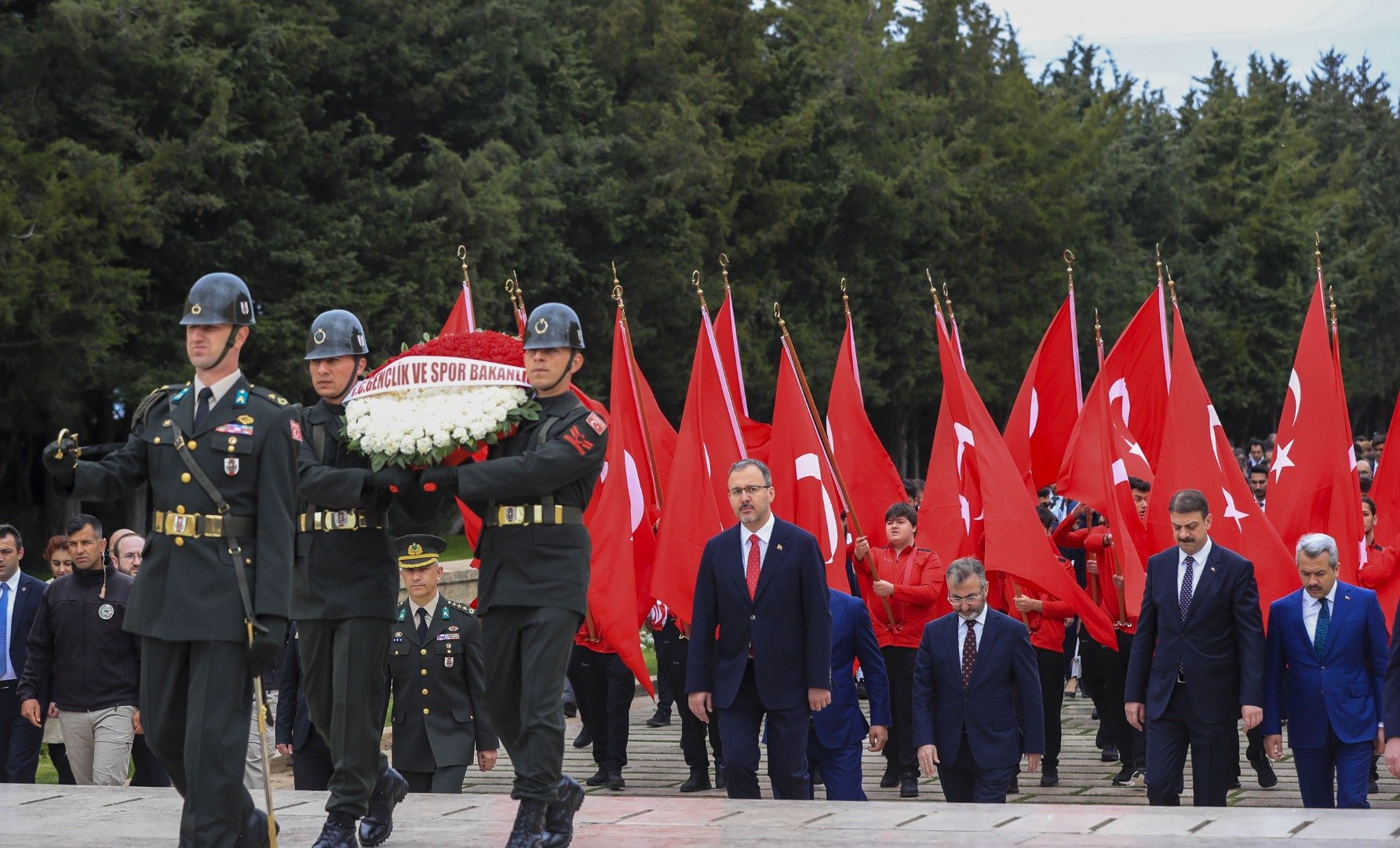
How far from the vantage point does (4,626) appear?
37.9 feet

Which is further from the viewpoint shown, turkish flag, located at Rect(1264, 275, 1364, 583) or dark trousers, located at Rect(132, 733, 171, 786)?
turkish flag, located at Rect(1264, 275, 1364, 583)

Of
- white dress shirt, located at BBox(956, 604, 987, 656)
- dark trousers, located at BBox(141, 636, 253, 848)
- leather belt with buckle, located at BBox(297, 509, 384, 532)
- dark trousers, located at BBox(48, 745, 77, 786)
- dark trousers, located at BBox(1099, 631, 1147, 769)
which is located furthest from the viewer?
dark trousers, located at BBox(1099, 631, 1147, 769)

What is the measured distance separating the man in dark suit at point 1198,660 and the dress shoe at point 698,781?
3.67 meters

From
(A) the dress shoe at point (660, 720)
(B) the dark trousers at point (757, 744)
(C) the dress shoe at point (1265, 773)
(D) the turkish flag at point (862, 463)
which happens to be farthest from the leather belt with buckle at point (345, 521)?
(A) the dress shoe at point (660, 720)

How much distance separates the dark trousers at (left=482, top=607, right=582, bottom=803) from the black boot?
3 cm

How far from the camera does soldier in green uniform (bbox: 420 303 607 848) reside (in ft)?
22.1

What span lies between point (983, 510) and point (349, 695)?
22.8ft

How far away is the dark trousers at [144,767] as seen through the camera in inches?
424

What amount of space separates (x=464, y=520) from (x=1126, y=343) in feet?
20.6

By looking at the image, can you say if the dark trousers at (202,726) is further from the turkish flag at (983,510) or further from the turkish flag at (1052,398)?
the turkish flag at (1052,398)

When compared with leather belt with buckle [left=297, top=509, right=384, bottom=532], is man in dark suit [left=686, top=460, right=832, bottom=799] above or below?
below

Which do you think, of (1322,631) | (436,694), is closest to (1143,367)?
(1322,631)

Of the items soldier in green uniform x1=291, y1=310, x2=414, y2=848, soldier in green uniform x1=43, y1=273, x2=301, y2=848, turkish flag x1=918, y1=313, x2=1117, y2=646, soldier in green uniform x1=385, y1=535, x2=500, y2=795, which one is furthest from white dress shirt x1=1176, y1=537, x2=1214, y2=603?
soldier in green uniform x1=43, y1=273, x2=301, y2=848

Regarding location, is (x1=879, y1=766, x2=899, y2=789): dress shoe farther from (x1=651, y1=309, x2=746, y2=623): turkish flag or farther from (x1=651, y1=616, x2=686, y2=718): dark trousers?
(x1=651, y1=309, x2=746, y2=623): turkish flag
